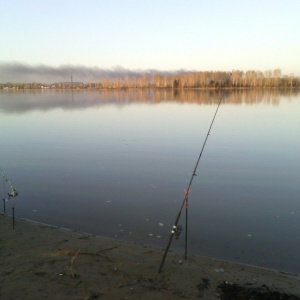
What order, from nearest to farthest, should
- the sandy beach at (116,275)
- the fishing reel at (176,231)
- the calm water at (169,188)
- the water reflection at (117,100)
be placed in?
the sandy beach at (116,275), the fishing reel at (176,231), the calm water at (169,188), the water reflection at (117,100)

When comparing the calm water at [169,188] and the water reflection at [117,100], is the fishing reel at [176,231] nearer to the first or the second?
the calm water at [169,188]

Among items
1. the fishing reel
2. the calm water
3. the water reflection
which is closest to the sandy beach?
the fishing reel

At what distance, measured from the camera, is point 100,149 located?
1379cm

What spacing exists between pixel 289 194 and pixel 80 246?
532 cm

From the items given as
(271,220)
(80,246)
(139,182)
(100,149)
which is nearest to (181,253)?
(80,246)

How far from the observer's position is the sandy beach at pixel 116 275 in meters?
3.97

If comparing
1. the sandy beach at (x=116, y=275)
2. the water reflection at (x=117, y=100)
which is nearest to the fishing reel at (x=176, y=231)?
the sandy beach at (x=116, y=275)

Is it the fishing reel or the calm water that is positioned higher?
the fishing reel

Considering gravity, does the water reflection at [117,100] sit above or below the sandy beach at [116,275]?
above

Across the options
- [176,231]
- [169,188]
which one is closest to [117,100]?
[169,188]

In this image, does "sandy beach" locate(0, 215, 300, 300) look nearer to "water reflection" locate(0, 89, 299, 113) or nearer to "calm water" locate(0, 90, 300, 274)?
"calm water" locate(0, 90, 300, 274)

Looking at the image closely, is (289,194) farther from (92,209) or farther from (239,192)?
(92,209)

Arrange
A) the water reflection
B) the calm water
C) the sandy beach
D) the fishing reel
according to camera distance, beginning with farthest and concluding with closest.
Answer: the water reflection → the calm water → the fishing reel → the sandy beach

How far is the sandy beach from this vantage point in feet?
13.0
